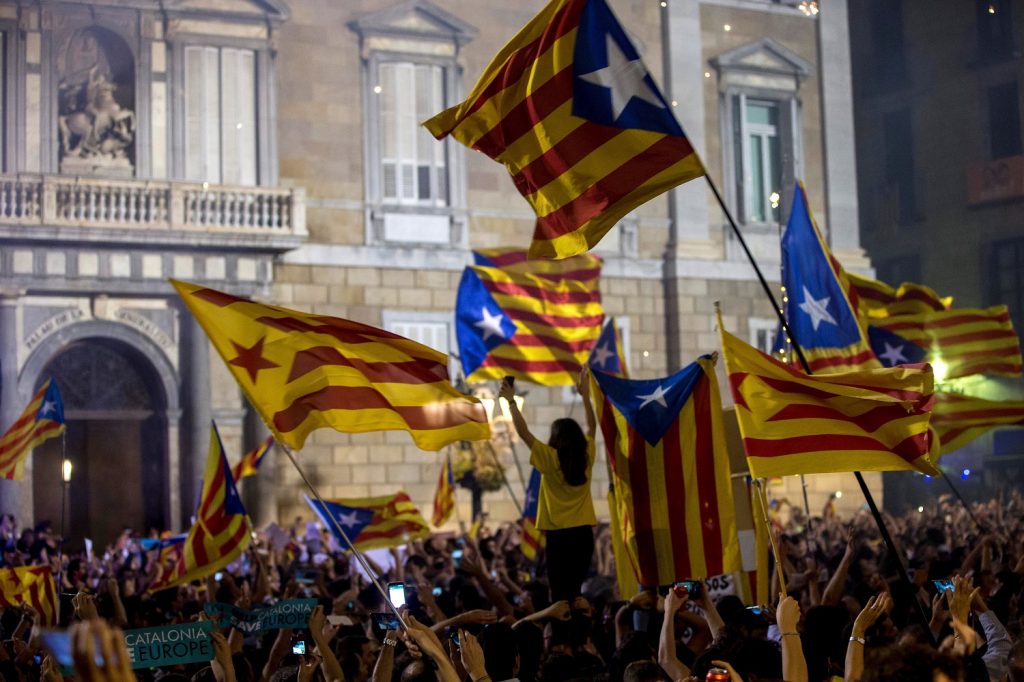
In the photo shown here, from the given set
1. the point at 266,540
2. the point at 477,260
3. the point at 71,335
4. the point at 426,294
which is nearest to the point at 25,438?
the point at 266,540

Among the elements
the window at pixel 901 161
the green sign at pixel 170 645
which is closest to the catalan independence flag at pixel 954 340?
the green sign at pixel 170 645

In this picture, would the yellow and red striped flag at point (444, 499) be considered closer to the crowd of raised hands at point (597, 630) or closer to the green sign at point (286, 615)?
the crowd of raised hands at point (597, 630)

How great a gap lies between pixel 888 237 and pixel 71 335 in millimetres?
18365

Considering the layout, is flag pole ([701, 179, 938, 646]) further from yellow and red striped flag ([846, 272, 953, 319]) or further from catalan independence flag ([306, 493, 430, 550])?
yellow and red striped flag ([846, 272, 953, 319])

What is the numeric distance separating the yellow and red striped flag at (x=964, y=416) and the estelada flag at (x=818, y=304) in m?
1.45

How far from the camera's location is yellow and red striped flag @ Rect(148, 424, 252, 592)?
1167 cm

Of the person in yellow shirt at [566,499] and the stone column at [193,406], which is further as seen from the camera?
the stone column at [193,406]

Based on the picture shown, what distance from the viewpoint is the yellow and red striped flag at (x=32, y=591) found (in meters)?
10.3

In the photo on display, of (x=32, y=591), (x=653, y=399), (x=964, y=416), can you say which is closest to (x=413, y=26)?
(x=964, y=416)

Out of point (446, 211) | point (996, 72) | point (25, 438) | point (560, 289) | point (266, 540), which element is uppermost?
point (996, 72)

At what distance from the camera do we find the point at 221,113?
23.0 metres

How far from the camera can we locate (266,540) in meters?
17.8

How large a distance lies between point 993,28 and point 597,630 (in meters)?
25.6

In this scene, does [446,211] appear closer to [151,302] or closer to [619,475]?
[151,302]
